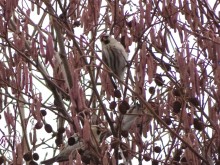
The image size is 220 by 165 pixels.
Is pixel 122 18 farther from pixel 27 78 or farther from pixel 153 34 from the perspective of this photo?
pixel 27 78

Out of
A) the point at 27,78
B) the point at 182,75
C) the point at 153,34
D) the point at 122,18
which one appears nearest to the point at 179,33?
the point at 153,34

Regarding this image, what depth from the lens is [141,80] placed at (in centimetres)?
323

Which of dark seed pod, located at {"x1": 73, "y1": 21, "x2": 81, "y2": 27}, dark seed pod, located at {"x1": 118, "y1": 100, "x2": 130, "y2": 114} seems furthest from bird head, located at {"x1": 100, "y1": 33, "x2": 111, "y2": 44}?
dark seed pod, located at {"x1": 118, "y1": 100, "x2": 130, "y2": 114}

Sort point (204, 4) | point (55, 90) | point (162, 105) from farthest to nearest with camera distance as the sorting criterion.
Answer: point (55, 90) < point (204, 4) < point (162, 105)

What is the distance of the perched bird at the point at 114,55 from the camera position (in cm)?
418

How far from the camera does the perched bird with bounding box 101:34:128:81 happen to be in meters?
4.18

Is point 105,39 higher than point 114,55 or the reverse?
higher

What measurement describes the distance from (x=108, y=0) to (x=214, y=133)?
1.85 metres

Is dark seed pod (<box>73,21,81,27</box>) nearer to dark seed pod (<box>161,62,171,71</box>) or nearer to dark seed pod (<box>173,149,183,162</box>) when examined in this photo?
dark seed pod (<box>161,62,171,71</box>)

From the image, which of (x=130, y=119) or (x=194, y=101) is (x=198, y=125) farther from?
(x=130, y=119)

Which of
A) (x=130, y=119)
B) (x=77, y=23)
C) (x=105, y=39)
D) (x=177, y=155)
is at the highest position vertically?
(x=77, y=23)

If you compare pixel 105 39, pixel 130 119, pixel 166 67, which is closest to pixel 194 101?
pixel 166 67

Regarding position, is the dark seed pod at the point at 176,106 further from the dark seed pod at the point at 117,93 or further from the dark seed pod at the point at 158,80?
the dark seed pod at the point at 117,93

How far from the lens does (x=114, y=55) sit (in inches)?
169
